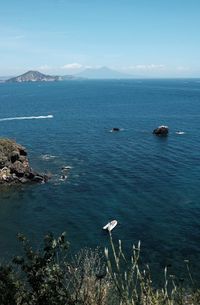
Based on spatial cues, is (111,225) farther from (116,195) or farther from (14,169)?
(14,169)

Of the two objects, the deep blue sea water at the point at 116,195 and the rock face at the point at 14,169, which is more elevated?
the rock face at the point at 14,169

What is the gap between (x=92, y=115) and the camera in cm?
19438

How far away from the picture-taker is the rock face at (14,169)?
301 feet

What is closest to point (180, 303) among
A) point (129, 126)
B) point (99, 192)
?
point (99, 192)

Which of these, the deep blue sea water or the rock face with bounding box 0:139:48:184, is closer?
the deep blue sea water

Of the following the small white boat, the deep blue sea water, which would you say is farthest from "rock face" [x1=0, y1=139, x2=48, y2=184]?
the small white boat

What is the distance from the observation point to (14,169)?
93.2 meters

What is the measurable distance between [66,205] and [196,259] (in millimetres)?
28668

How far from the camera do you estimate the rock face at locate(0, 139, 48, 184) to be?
91.8m

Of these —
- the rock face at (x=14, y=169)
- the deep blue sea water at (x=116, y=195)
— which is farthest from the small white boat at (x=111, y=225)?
the rock face at (x=14, y=169)

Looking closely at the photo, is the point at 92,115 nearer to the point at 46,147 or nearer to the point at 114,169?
the point at 46,147

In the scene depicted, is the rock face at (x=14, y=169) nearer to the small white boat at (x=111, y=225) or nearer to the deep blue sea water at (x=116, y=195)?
the deep blue sea water at (x=116, y=195)

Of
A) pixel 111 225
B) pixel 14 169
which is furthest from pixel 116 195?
pixel 14 169

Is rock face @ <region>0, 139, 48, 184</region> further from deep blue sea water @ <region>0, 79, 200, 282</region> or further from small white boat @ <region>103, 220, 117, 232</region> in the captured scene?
small white boat @ <region>103, 220, 117, 232</region>
